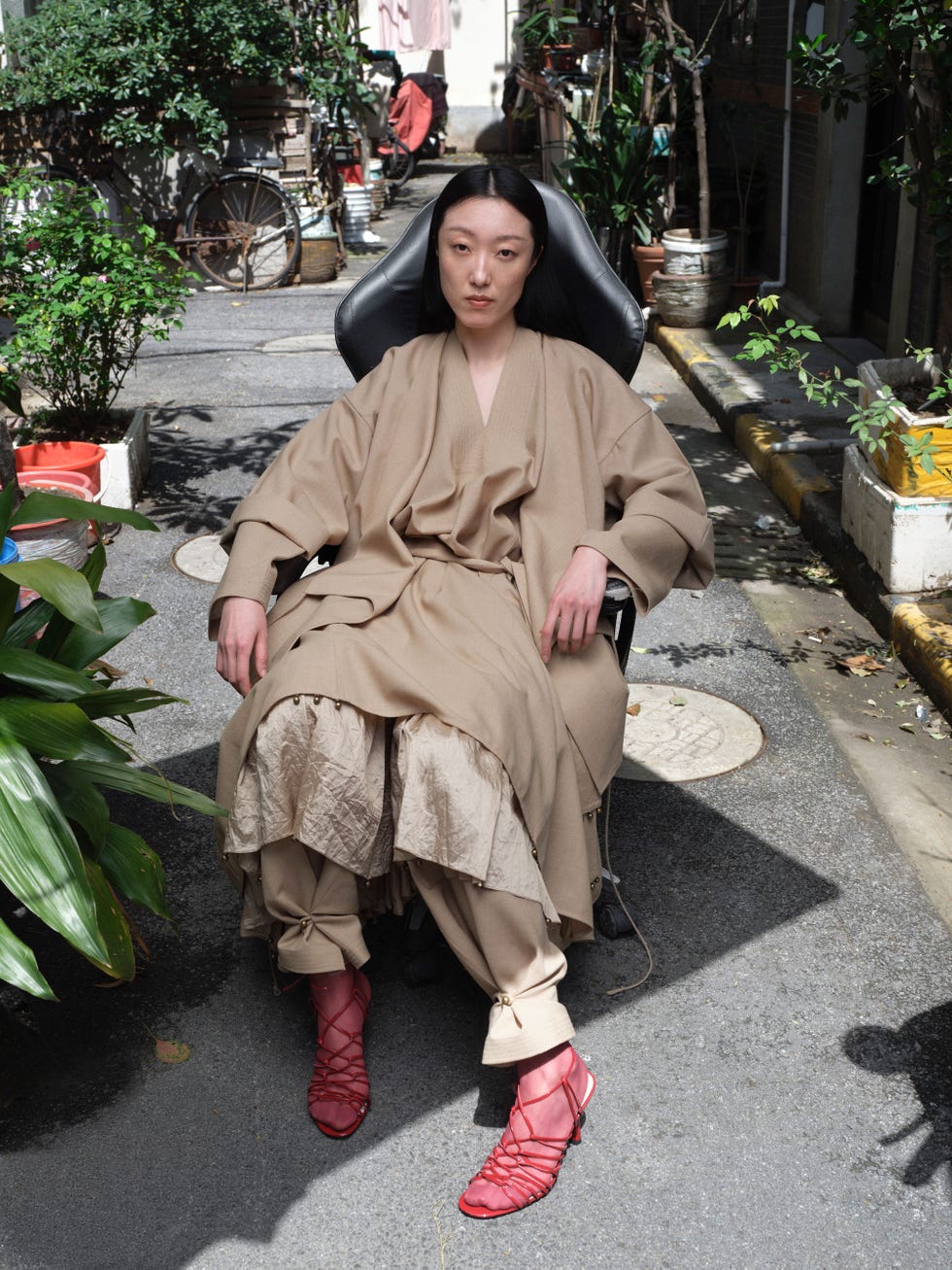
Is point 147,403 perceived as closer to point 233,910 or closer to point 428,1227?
point 233,910

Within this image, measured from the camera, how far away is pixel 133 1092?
2676 millimetres

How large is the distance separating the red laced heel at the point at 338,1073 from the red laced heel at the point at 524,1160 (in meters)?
0.29

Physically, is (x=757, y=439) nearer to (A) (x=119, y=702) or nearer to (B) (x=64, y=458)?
(B) (x=64, y=458)

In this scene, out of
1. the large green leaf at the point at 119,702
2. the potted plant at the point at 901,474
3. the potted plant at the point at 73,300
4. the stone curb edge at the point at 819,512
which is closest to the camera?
the large green leaf at the point at 119,702

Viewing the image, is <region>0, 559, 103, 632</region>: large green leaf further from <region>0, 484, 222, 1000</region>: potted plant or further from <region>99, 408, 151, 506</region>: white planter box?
<region>99, 408, 151, 506</region>: white planter box

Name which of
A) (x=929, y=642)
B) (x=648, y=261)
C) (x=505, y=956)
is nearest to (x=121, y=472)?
(x=929, y=642)

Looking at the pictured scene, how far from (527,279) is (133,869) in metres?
1.63

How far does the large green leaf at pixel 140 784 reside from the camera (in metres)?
2.67

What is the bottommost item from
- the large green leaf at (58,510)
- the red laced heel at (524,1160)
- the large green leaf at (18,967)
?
the red laced heel at (524,1160)

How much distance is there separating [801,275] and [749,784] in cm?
634

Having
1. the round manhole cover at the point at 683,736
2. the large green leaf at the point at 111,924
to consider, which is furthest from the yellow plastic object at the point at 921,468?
the large green leaf at the point at 111,924

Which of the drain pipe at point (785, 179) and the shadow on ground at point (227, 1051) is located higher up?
the drain pipe at point (785, 179)

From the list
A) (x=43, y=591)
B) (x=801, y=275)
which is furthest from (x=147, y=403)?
(x=43, y=591)

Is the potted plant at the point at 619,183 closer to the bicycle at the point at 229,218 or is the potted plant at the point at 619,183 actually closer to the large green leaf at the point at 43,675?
the bicycle at the point at 229,218
